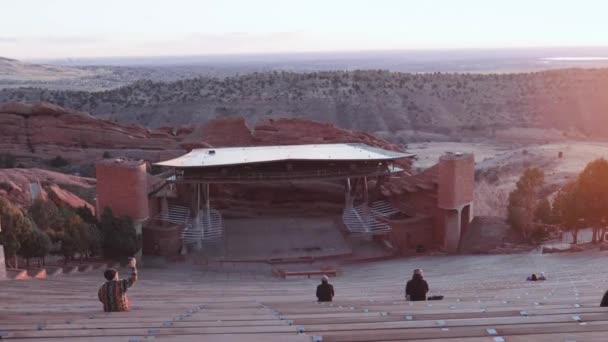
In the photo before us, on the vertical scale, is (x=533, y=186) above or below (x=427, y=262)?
above

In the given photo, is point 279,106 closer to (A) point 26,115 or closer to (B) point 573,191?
(A) point 26,115

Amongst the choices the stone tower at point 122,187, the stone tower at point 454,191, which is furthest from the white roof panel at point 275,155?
the stone tower at point 454,191

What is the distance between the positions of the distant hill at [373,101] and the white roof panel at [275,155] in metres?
45.5

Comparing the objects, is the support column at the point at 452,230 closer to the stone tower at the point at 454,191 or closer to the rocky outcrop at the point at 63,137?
the stone tower at the point at 454,191

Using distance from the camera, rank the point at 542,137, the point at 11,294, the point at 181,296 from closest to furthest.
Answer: the point at 11,294
the point at 181,296
the point at 542,137

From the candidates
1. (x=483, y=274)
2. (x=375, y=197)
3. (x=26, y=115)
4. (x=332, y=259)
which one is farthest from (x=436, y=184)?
(x=26, y=115)

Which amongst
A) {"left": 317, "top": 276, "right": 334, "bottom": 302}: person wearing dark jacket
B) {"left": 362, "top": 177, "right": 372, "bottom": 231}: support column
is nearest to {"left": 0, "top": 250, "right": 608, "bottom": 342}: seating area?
{"left": 317, "top": 276, "right": 334, "bottom": 302}: person wearing dark jacket

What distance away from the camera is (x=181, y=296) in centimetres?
1627

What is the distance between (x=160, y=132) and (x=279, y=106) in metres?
38.1

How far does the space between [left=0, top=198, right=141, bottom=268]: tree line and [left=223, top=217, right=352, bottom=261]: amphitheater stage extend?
5.79 m

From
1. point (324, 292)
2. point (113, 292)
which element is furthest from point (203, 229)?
point (113, 292)

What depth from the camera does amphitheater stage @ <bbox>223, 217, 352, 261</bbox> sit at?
33.0 m

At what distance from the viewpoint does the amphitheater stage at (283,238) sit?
3304 cm

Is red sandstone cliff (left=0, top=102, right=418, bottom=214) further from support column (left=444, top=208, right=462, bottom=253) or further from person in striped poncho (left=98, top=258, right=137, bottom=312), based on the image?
person in striped poncho (left=98, top=258, right=137, bottom=312)
